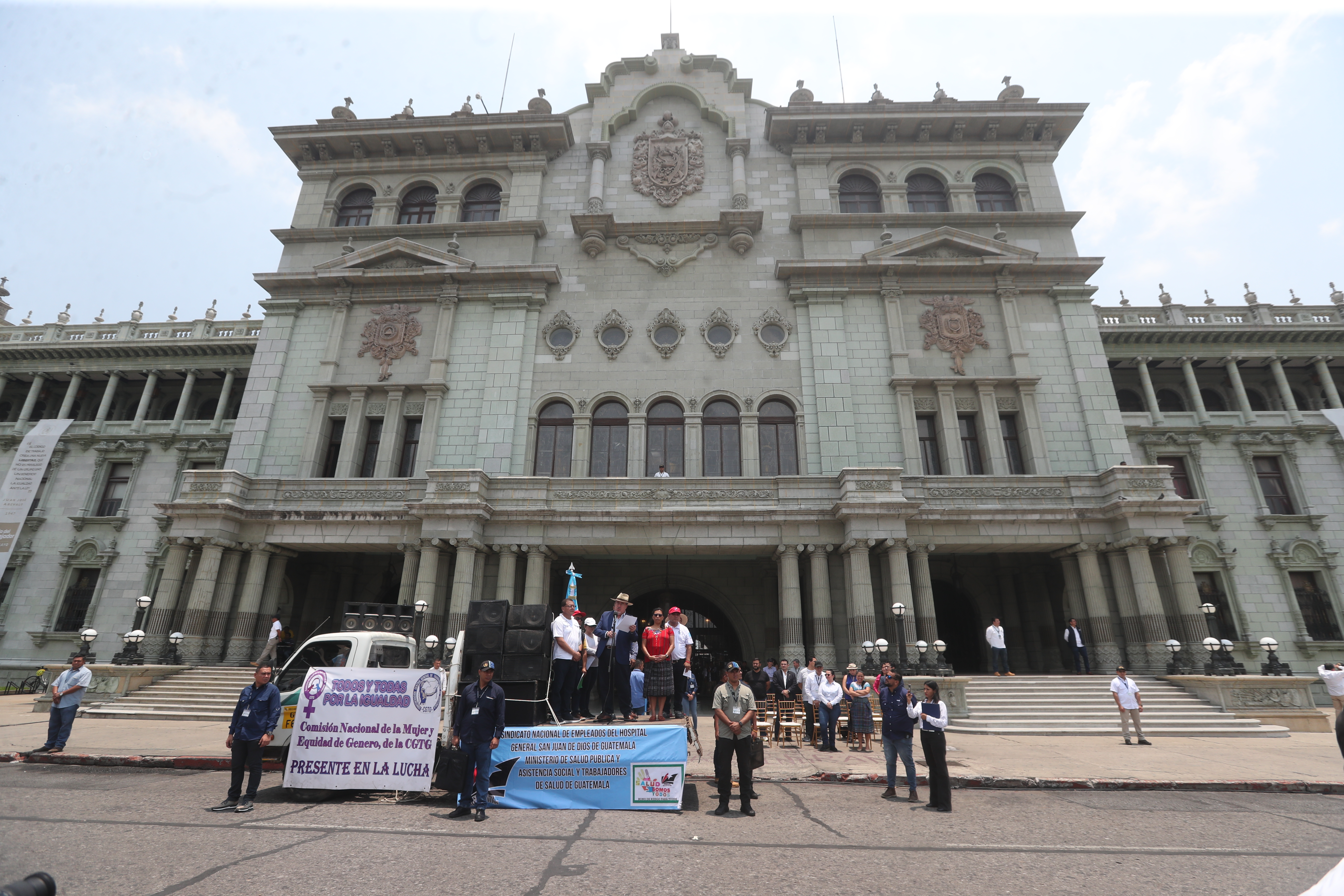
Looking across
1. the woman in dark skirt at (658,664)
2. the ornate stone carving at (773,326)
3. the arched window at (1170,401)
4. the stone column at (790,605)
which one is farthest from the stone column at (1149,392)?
the woman in dark skirt at (658,664)

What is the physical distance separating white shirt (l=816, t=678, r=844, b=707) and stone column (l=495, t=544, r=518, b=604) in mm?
11558

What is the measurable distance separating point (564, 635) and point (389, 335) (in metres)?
20.7

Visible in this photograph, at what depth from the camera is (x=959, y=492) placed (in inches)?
885

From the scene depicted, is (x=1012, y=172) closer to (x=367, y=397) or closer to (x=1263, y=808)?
(x=1263, y=808)

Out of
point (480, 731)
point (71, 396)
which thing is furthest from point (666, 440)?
point (71, 396)

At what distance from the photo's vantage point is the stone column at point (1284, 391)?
29.8 metres

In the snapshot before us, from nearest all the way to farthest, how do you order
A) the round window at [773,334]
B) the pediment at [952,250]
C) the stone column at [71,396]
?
the pediment at [952,250]
the round window at [773,334]
the stone column at [71,396]

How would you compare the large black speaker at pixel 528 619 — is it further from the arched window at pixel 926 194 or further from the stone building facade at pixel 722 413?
the arched window at pixel 926 194

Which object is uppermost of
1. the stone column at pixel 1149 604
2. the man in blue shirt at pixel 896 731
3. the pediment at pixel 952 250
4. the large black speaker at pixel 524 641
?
the pediment at pixel 952 250

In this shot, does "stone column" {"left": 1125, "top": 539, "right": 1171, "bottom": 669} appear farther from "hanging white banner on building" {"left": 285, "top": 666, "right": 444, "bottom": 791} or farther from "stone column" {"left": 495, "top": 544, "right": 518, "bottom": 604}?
"hanging white banner on building" {"left": 285, "top": 666, "right": 444, "bottom": 791}

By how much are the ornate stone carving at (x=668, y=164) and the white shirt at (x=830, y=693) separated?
22.5m

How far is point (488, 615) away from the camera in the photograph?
970 centimetres

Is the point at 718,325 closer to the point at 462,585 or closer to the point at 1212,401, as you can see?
the point at 462,585

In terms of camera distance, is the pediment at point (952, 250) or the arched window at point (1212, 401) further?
the arched window at point (1212, 401)
